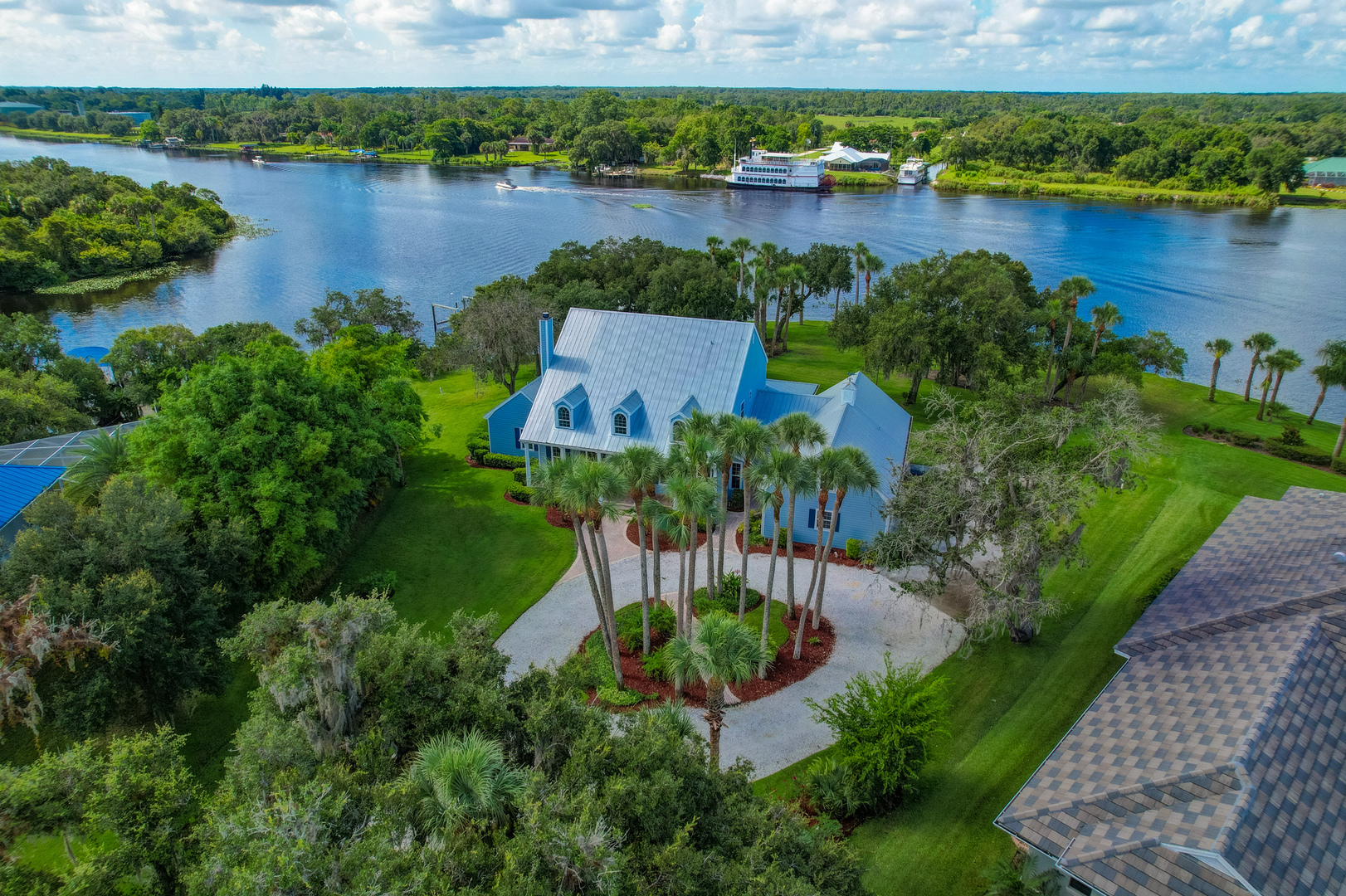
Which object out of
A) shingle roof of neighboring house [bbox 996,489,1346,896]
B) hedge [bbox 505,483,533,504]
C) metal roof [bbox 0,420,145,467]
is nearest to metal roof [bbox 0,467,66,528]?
metal roof [bbox 0,420,145,467]

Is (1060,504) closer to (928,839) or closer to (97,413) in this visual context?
(928,839)

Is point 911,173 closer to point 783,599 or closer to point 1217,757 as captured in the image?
point 783,599

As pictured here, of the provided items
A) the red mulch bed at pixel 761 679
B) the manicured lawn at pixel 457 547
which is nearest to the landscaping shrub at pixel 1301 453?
the red mulch bed at pixel 761 679

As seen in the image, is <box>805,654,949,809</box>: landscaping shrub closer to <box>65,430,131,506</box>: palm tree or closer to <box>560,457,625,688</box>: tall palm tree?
<box>560,457,625,688</box>: tall palm tree

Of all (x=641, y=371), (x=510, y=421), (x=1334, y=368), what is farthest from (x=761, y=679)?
(x=1334, y=368)

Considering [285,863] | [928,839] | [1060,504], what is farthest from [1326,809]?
[285,863]

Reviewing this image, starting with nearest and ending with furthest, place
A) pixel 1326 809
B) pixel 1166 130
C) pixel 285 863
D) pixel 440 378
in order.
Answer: pixel 285 863
pixel 1326 809
pixel 440 378
pixel 1166 130
